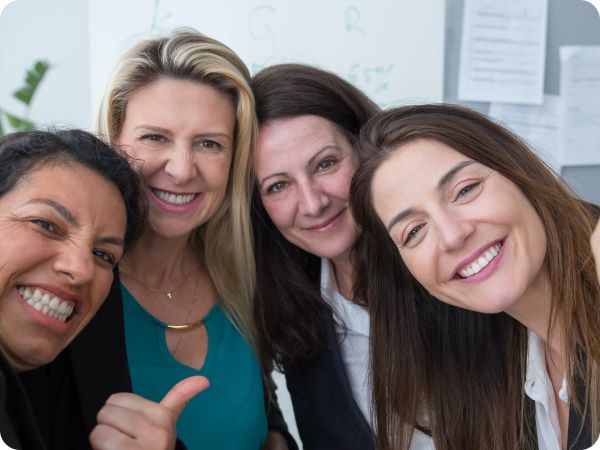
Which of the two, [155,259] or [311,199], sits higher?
[311,199]

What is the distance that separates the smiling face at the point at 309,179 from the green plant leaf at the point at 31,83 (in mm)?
1334

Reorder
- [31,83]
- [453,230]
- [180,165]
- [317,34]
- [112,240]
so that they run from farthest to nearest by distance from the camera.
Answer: [31,83] → [317,34] → [180,165] → [453,230] → [112,240]

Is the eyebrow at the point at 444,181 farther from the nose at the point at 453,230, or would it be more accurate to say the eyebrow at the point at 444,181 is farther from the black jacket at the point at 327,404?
the black jacket at the point at 327,404

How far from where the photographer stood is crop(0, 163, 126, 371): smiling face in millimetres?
1016

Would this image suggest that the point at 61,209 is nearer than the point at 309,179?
Yes

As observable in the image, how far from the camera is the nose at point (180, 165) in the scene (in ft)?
5.07

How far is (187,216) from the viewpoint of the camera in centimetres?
163

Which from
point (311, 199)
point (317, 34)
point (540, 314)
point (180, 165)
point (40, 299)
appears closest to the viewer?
point (40, 299)

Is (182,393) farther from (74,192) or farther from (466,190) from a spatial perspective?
(466,190)

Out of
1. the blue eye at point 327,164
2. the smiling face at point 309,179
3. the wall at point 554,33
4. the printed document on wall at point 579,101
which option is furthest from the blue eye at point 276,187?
the printed document on wall at point 579,101

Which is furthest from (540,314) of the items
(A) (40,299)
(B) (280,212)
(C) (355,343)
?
(A) (40,299)

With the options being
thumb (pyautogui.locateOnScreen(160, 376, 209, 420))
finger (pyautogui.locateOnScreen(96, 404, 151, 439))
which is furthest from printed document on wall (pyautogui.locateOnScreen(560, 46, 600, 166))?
finger (pyautogui.locateOnScreen(96, 404, 151, 439))

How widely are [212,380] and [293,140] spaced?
0.62m

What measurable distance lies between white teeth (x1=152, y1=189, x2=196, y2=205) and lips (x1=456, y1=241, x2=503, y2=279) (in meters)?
0.68
